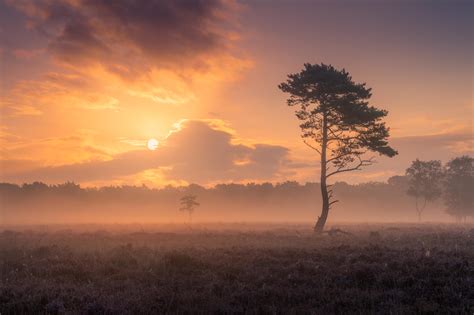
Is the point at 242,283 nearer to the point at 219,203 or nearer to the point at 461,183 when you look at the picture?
the point at 461,183

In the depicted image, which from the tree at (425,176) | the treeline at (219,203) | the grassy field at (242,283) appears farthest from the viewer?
the treeline at (219,203)

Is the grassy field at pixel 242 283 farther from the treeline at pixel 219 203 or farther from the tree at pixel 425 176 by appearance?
the treeline at pixel 219 203

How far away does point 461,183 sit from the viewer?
8331cm

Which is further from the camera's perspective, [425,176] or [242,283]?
[425,176]

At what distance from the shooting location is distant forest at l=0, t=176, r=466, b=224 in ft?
438

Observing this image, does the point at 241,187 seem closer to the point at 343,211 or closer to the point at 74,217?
the point at 343,211

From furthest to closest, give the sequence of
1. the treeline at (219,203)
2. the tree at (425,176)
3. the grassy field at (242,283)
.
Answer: the treeline at (219,203)
the tree at (425,176)
the grassy field at (242,283)

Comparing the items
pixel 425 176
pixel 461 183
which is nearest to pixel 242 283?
pixel 425 176

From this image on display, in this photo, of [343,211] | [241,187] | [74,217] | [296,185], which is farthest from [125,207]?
[343,211]

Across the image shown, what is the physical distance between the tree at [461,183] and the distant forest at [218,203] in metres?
38.4

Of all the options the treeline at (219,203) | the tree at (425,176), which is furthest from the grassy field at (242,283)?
the treeline at (219,203)

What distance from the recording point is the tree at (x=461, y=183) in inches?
3268

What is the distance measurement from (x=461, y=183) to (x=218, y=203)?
95022 mm

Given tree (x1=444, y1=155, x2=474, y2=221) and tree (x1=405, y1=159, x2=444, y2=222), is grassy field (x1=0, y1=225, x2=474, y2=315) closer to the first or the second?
tree (x1=405, y1=159, x2=444, y2=222)
